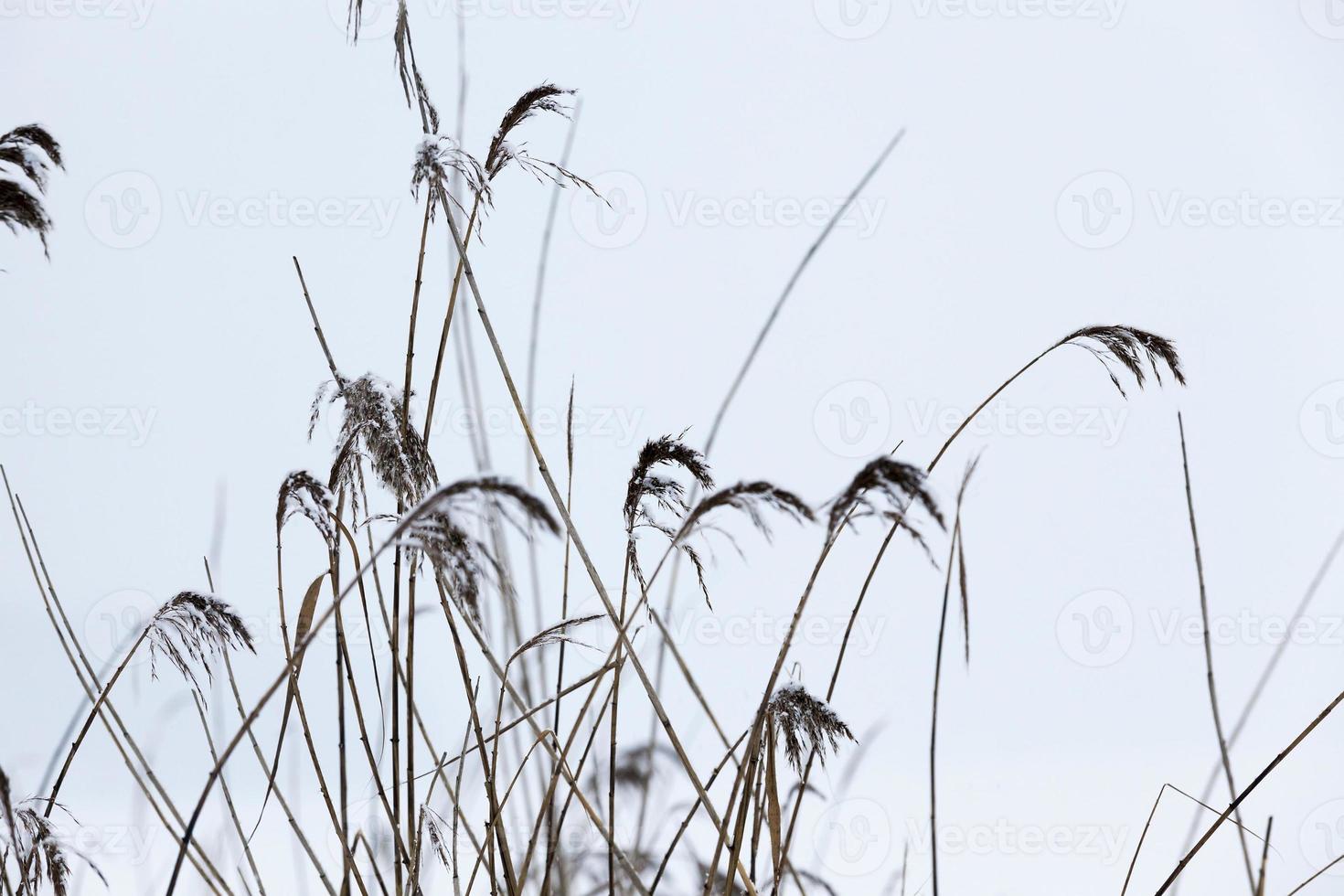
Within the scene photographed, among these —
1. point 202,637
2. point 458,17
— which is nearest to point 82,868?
point 202,637

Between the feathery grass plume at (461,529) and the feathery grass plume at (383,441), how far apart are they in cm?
11

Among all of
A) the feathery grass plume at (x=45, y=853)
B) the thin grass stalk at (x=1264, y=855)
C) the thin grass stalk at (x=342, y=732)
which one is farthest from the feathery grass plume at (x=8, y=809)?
the thin grass stalk at (x=1264, y=855)

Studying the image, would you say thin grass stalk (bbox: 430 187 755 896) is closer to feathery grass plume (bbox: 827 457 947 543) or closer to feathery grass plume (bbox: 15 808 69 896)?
feathery grass plume (bbox: 827 457 947 543)

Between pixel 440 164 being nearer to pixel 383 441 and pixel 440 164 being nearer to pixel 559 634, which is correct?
pixel 383 441

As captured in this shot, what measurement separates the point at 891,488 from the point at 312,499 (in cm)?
38

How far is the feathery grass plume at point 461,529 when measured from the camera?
45 centimetres

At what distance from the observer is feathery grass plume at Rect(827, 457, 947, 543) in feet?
1.59

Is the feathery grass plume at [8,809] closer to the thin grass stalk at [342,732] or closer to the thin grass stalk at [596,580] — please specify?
the thin grass stalk at [342,732]

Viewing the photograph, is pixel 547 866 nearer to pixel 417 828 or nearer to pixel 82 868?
pixel 417 828

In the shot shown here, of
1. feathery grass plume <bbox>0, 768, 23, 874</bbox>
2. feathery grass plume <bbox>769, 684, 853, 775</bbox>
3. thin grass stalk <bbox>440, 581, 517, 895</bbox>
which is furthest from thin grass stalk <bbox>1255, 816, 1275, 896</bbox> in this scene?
feathery grass plume <bbox>0, 768, 23, 874</bbox>

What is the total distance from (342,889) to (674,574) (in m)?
0.40

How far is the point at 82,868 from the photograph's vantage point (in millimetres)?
974

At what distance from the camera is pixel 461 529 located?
56 cm

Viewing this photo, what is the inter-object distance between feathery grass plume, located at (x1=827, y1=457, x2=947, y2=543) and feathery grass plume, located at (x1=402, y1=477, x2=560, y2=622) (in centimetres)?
16
